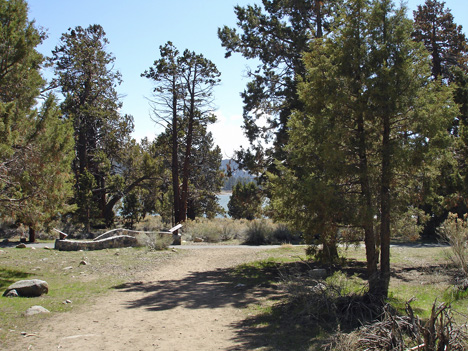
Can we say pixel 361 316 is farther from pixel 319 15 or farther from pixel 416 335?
pixel 319 15

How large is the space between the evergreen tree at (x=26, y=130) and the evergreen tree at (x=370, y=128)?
20.3ft

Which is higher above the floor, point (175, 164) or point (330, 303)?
point (175, 164)

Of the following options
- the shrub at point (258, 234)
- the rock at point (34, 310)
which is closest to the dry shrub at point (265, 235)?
the shrub at point (258, 234)

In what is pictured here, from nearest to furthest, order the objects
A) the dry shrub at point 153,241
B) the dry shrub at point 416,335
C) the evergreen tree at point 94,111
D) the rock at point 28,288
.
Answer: the dry shrub at point 416,335, the rock at point 28,288, the dry shrub at point 153,241, the evergreen tree at point 94,111

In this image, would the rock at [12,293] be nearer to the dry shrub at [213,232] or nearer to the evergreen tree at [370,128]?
the evergreen tree at [370,128]

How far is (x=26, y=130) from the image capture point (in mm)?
9797

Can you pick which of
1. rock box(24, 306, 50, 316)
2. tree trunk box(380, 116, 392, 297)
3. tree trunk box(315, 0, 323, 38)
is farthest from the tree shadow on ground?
tree trunk box(315, 0, 323, 38)

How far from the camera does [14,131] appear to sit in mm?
9000

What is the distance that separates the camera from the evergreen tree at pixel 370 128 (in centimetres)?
737

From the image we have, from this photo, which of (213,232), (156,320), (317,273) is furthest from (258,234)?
(156,320)

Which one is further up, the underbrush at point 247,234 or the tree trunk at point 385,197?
the tree trunk at point 385,197

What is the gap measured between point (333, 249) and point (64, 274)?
734cm

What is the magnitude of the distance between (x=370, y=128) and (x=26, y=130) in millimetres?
8340

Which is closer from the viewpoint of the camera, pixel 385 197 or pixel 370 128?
pixel 385 197
